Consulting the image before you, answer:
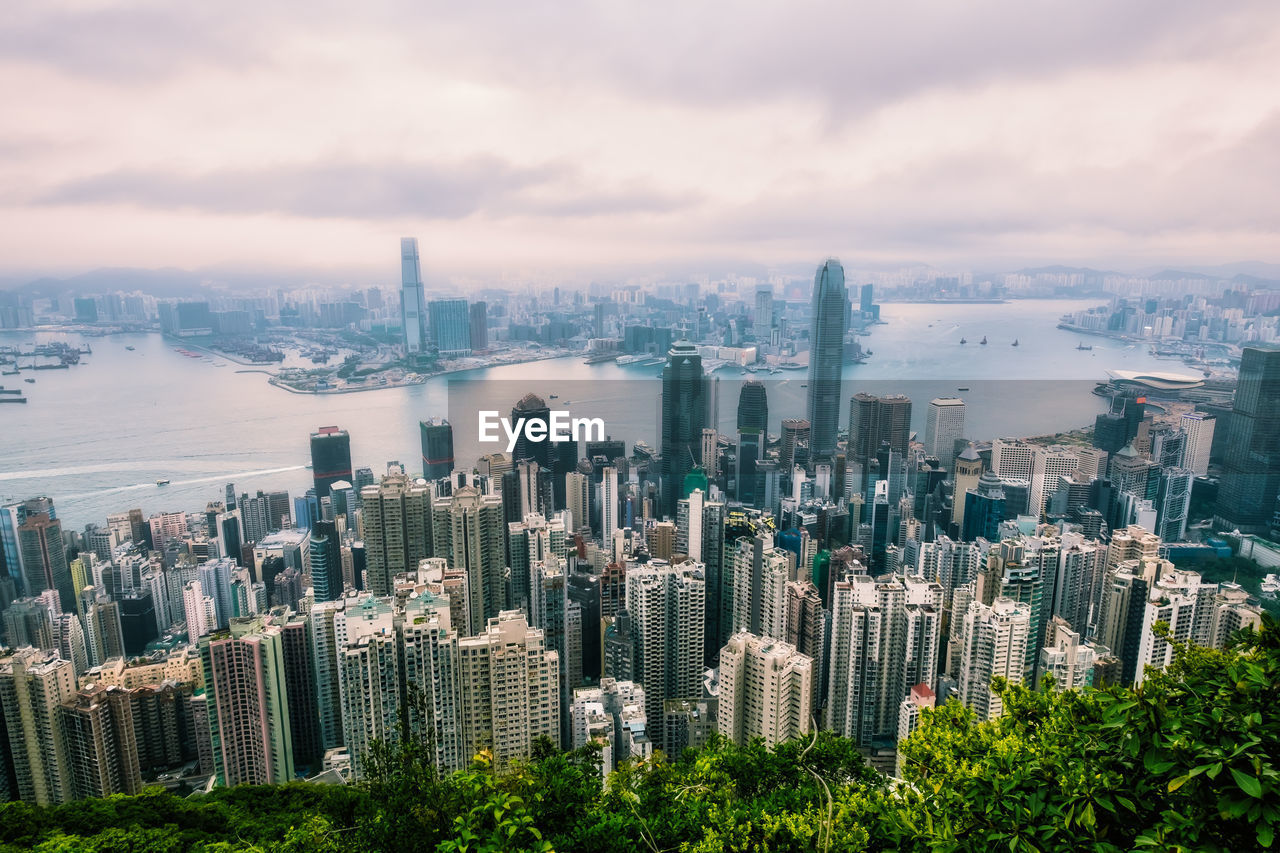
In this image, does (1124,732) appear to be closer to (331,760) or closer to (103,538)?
(331,760)

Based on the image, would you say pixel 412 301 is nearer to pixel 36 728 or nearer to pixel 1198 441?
pixel 36 728

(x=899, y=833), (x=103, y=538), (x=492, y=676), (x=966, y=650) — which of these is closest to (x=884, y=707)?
(x=966, y=650)

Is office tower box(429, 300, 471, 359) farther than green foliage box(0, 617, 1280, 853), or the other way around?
office tower box(429, 300, 471, 359)

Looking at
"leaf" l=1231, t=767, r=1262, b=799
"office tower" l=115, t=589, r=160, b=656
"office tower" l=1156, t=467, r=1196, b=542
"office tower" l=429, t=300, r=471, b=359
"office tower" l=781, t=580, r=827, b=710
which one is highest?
"office tower" l=429, t=300, r=471, b=359

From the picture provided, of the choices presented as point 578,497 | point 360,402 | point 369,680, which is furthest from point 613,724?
point 360,402

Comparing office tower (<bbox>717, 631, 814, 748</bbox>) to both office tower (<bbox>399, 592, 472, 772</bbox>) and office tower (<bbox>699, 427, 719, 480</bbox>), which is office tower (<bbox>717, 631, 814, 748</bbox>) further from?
office tower (<bbox>699, 427, 719, 480</bbox>)

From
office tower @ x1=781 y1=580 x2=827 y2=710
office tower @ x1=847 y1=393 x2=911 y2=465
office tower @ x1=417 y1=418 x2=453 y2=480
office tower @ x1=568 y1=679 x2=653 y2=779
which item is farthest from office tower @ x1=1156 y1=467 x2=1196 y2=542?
office tower @ x1=417 y1=418 x2=453 y2=480

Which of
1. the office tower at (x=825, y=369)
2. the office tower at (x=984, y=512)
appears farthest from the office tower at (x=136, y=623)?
the office tower at (x=984, y=512)
